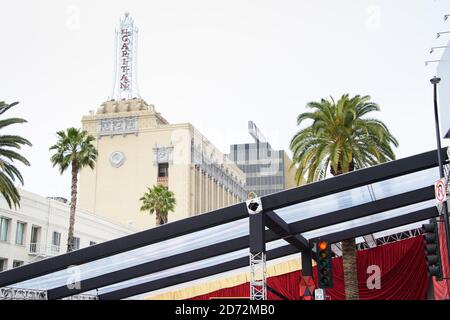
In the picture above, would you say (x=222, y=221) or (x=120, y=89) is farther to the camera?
(x=120, y=89)

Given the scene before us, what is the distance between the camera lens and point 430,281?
37.2m

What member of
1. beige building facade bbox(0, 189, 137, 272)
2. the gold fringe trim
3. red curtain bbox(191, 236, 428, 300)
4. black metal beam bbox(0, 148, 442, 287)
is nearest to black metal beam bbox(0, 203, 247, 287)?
black metal beam bbox(0, 148, 442, 287)

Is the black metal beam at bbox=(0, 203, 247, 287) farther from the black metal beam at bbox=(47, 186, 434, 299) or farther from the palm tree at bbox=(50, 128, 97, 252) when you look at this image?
the palm tree at bbox=(50, 128, 97, 252)

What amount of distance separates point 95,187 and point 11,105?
6043 cm

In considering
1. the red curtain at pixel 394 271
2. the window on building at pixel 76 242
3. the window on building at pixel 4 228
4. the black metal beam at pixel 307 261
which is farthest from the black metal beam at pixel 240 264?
the window on building at pixel 76 242

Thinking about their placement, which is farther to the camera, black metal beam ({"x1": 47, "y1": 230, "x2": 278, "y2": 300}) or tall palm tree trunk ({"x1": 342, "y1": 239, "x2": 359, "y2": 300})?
tall palm tree trunk ({"x1": 342, "y1": 239, "x2": 359, "y2": 300})

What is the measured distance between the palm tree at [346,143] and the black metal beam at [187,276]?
7875 millimetres

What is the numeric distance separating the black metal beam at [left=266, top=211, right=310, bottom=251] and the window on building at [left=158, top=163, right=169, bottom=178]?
69180 millimetres

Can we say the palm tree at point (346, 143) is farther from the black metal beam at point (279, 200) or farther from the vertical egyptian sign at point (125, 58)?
the vertical egyptian sign at point (125, 58)

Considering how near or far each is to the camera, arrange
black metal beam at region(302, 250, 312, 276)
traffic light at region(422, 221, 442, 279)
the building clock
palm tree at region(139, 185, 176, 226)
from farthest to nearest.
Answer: the building clock → palm tree at region(139, 185, 176, 226) → black metal beam at region(302, 250, 312, 276) → traffic light at region(422, 221, 442, 279)

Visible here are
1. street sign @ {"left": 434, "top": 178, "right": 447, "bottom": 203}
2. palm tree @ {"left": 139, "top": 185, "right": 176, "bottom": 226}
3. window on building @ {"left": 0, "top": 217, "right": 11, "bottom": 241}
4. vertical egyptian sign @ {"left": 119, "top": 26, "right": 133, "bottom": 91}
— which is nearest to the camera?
street sign @ {"left": 434, "top": 178, "right": 447, "bottom": 203}

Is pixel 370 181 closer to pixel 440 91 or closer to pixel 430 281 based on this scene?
pixel 440 91

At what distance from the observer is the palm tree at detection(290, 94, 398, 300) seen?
34594 mm
